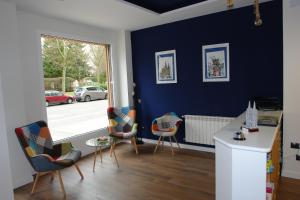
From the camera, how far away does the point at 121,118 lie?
15.8 feet

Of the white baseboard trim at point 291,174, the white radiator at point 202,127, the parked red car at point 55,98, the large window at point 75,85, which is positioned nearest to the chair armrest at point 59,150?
the large window at point 75,85

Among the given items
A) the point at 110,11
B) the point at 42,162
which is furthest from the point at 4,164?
the point at 110,11

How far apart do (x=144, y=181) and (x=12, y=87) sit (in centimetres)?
240

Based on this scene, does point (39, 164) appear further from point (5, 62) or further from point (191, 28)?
point (191, 28)

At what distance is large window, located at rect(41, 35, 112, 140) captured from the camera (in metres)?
4.04

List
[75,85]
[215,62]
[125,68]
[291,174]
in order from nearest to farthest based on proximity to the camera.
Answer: [291,174] → [215,62] → [75,85] → [125,68]

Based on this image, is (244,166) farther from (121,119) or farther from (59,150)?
(121,119)

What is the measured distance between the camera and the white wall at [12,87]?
3068 mm

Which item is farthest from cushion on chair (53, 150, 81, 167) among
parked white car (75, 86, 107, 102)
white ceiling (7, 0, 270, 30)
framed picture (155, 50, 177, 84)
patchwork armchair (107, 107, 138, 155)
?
framed picture (155, 50, 177, 84)

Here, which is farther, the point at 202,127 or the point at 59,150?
the point at 202,127

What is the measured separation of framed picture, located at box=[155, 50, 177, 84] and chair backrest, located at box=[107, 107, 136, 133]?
3.17 ft

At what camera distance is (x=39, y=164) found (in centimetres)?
290

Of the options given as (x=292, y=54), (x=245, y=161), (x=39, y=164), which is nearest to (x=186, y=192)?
(x=245, y=161)

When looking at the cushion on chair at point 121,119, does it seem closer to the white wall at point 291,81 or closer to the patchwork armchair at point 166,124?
the patchwork armchair at point 166,124
